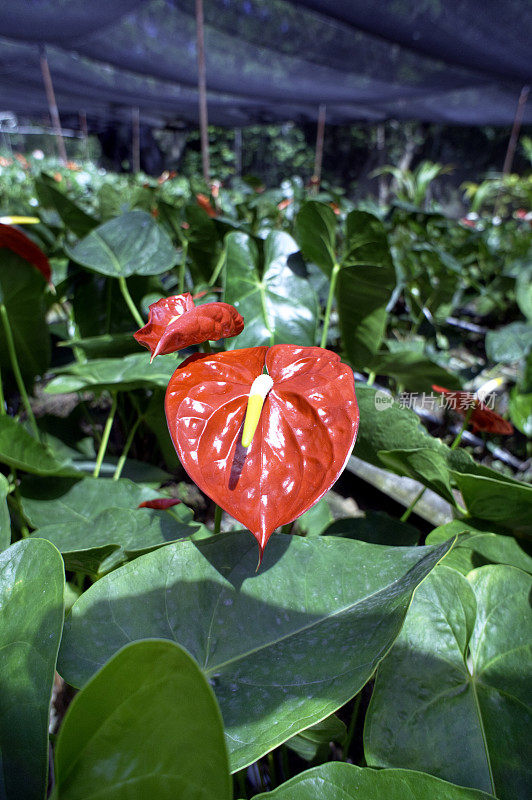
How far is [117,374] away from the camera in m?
0.60

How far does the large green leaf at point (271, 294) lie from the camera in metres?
0.61

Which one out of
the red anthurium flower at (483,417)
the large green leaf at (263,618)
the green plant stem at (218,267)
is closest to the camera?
the large green leaf at (263,618)

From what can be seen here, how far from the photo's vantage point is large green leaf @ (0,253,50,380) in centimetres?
70

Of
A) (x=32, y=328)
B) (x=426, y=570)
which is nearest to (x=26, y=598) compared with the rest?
(x=426, y=570)

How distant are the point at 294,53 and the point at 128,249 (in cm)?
380

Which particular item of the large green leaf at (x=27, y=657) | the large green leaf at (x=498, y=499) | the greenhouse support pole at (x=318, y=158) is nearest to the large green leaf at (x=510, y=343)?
the large green leaf at (x=498, y=499)

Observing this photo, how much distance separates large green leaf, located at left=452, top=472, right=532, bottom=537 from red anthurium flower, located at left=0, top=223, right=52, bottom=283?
1.90 feet

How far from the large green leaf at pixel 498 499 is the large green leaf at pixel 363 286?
1.06 ft

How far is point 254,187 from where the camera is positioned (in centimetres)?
226

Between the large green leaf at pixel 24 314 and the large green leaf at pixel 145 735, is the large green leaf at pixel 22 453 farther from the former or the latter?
the large green leaf at pixel 145 735

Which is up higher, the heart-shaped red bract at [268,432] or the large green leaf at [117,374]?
the heart-shaped red bract at [268,432]

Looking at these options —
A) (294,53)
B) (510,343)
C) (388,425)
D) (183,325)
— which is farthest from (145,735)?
(294,53)

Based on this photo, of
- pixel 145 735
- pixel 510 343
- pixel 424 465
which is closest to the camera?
pixel 145 735

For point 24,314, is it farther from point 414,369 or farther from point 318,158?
point 318,158
